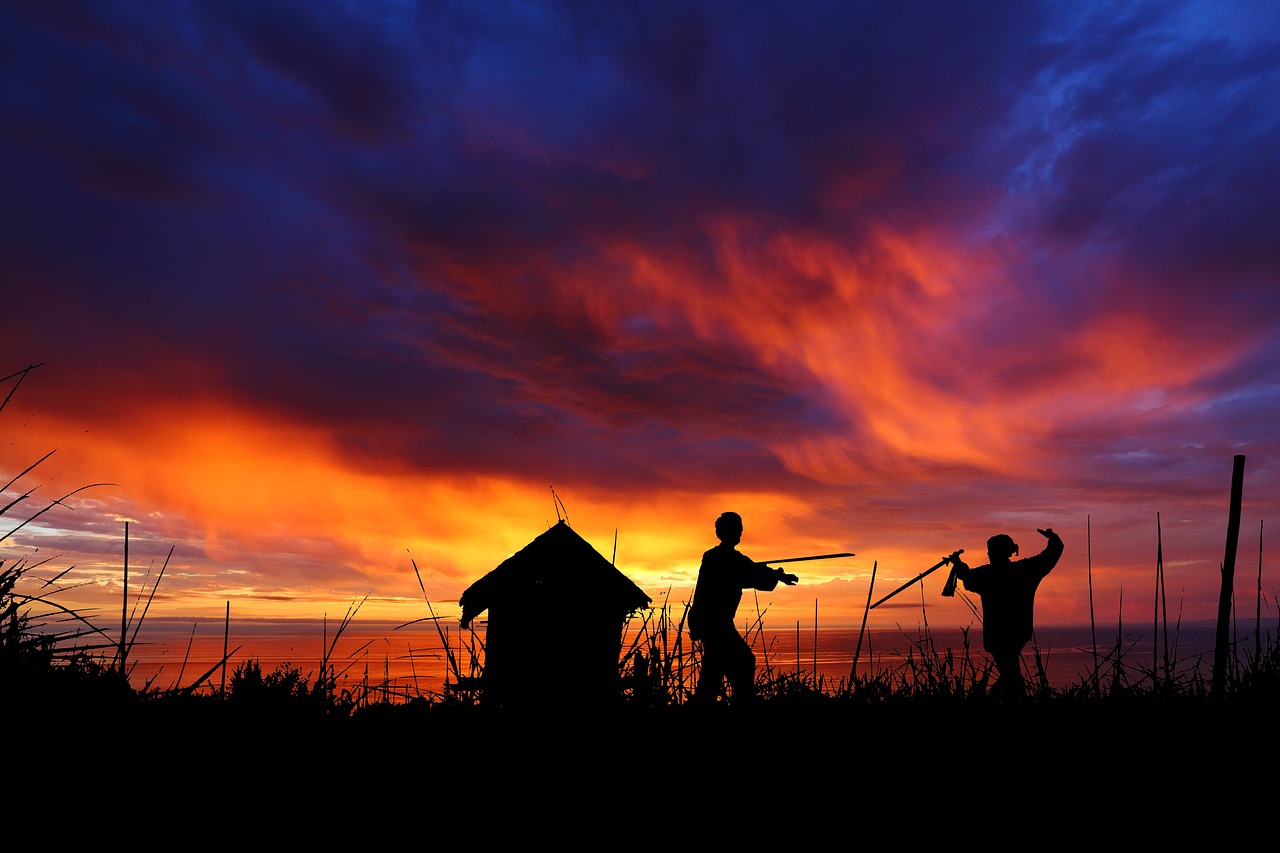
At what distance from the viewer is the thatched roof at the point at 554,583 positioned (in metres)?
10.6

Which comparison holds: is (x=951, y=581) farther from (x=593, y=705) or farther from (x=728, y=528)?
(x=593, y=705)

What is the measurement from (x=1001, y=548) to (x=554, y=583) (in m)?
5.79

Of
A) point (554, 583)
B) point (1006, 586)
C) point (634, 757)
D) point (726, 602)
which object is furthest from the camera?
point (554, 583)

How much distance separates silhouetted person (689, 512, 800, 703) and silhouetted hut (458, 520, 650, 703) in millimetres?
1715

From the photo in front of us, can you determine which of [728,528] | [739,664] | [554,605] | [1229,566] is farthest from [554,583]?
[1229,566]

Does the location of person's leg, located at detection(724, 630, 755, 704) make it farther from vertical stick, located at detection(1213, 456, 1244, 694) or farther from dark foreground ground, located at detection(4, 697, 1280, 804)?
vertical stick, located at detection(1213, 456, 1244, 694)

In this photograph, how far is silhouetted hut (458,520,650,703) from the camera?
10.2m

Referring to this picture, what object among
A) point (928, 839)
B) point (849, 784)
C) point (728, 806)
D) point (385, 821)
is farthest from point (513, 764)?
point (928, 839)

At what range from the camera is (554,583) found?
1073cm

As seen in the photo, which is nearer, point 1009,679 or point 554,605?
point 1009,679

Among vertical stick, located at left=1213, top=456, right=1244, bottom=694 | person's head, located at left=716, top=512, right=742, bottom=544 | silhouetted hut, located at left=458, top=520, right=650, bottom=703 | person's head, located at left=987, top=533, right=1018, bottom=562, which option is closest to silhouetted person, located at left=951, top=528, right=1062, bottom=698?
person's head, located at left=987, top=533, right=1018, bottom=562

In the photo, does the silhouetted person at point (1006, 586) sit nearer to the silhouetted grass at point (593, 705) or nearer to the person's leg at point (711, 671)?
the silhouetted grass at point (593, 705)

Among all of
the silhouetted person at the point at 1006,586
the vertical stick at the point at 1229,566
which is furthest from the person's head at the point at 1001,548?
the vertical stick at the point at 1229,566

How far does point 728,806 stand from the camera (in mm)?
3961
